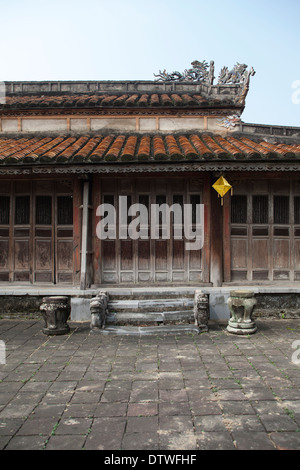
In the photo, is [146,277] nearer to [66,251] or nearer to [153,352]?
[66,251]

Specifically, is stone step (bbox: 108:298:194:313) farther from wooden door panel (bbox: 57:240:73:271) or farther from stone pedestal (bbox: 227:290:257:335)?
wooden door panel (bbox: 57:240:73:271)

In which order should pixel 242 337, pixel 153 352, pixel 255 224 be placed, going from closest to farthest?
pixel 153 352 < pixel 242 337 < pixel 255 224

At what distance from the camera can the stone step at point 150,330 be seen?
7.12 meters

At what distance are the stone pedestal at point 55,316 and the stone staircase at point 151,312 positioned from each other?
829 millimetres

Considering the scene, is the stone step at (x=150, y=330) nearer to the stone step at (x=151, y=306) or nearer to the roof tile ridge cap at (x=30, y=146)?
the stone step at (x=151, y=306)

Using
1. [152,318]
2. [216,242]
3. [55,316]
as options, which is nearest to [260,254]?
[216,242]

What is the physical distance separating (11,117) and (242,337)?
8.30 metres

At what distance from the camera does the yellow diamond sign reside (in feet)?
25.7

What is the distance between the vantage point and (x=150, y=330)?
23.5ft

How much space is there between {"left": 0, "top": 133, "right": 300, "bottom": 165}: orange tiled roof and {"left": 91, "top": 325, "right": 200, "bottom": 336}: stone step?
11.4 ft

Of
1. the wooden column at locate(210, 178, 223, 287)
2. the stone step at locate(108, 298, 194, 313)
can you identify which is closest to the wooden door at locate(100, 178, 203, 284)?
the wooden column at locate(210, 178, 223, 287)

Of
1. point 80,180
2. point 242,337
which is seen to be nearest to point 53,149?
point 80,180

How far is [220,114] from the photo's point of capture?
31.1 feet

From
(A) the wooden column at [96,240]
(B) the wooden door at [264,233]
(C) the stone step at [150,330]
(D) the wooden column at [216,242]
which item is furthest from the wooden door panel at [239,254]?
(A) the wooden column at [96,240]
